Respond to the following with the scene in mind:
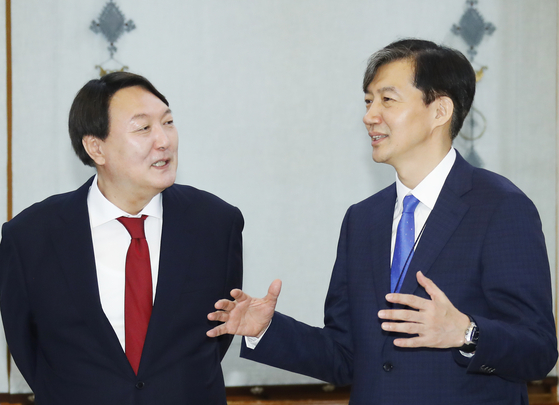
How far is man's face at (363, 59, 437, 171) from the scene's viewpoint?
1.87 metres

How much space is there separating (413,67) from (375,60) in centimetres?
15

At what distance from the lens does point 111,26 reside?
344cm

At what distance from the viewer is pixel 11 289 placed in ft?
6.53

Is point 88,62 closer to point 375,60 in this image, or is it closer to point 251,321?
point 375,60

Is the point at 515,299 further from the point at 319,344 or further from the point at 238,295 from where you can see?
the point at 238,295

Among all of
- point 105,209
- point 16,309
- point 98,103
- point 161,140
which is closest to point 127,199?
point 105,209

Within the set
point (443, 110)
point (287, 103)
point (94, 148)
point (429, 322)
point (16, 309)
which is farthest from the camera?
point (287, 103)

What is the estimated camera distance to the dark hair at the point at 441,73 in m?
1.89

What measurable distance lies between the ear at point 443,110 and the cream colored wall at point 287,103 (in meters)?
1.70

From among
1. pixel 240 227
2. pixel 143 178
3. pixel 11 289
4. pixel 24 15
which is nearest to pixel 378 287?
pixel 240 227

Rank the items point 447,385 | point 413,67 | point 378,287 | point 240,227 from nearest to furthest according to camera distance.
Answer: point 447,385 < point 378,287 < point 413,67 < point 240,227

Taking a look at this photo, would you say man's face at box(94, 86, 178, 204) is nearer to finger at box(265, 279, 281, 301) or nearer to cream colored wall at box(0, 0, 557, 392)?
finger at box(265, 279, 281, 301)

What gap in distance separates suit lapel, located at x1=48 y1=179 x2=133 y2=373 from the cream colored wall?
150cm

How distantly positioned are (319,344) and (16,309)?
1.00 meters
